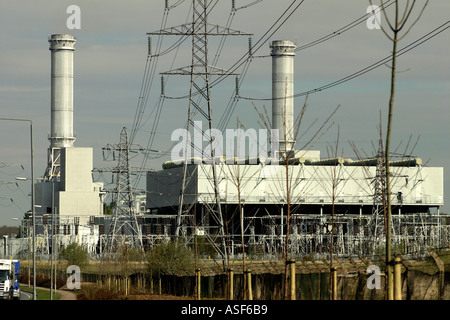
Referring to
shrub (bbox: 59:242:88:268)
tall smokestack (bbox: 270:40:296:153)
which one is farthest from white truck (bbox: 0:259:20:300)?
tall smokestack (bbox: 270:40:296:153)

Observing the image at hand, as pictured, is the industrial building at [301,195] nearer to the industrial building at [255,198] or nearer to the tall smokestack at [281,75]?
the industrial building at [255,198]

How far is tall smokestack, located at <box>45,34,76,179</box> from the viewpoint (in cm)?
13225

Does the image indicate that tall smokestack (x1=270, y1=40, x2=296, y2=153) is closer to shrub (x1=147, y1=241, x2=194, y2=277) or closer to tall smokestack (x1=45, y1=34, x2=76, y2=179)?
tall smokestack (x1=45, y1=34, x2=76, y2=179)

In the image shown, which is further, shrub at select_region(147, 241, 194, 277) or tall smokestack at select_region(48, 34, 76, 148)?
tall smokestack at select_region(48, 34, 76, 148)

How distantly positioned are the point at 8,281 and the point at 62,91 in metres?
90.4

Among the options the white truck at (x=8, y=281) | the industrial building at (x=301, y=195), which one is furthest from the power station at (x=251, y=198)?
the white truck at (x=8, y=281)

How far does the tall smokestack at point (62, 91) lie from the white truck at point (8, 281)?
8871cm

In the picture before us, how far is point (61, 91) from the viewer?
132 m

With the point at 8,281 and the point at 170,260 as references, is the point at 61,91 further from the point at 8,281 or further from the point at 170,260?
the point at 170,260

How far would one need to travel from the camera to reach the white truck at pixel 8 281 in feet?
144

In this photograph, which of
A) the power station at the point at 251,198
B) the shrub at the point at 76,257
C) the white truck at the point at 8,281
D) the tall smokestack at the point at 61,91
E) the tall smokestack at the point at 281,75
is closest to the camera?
the white truck at the point at 8,281

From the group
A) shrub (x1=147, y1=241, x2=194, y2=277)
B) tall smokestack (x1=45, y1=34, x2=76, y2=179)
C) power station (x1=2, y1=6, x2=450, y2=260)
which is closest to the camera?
shrub (x1=147, y1=241, x2=194, y2=277)

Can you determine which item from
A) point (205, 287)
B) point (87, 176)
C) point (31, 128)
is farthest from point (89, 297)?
point (87, 176)

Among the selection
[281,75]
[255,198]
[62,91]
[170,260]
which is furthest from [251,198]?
[170,260]
